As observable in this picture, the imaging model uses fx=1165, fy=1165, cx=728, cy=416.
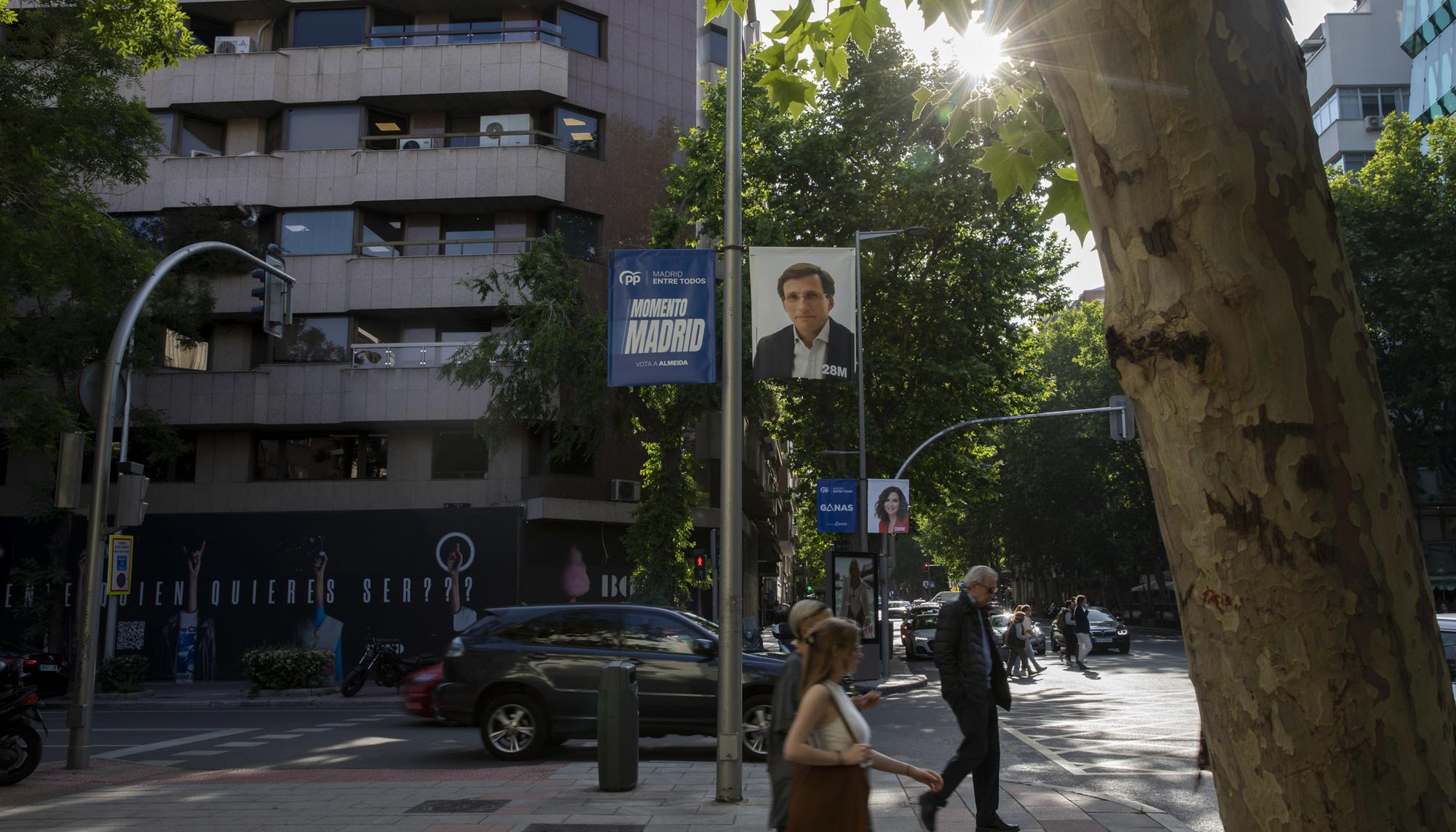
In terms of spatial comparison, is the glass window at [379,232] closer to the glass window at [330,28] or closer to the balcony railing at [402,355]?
the balcony railing at [402,355]

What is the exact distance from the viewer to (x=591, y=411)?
2559 cm

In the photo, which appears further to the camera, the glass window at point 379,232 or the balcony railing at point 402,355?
the glass window at point 379,232

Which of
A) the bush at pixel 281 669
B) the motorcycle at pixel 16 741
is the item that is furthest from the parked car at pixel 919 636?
the motorcycle at pixel 16 741

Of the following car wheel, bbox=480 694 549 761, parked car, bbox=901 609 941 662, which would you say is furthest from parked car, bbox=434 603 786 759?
parked car, bbox=901 609 941 662

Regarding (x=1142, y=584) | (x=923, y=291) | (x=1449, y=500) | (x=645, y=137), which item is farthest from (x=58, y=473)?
(x=1142, y=584)

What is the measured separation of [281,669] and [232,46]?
17562 millimetres

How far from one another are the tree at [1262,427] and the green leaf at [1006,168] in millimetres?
2161

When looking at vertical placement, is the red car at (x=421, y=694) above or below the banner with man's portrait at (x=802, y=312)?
below

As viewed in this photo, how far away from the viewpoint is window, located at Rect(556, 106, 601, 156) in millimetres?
31000

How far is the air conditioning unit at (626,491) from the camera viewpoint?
30281mm

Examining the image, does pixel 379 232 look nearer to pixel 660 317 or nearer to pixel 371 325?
pixel 371 325

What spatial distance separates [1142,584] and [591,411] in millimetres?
55221

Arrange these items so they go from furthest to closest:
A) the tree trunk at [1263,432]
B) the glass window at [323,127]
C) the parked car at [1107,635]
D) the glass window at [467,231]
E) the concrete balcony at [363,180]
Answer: the parked car at [1107,635]
the glass window at [323,127]
the glass window at [467,231]
the concrete balcony at [363,180]
the tree trunk at [1263,432]

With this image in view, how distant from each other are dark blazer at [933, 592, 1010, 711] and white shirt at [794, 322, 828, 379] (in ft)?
12.2
